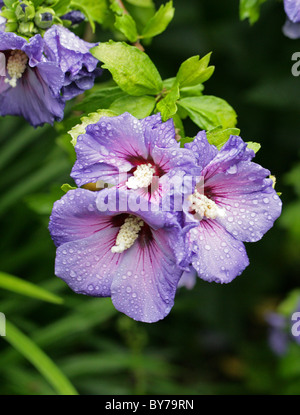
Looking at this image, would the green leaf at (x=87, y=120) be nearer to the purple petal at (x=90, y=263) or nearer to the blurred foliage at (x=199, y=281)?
the purple petal at (x=90, y=263)

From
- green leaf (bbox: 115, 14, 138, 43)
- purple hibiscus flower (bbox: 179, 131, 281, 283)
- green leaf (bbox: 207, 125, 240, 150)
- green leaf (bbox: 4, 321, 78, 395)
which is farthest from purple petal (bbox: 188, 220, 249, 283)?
green leaf (bbox: 4, 321, 78, 395)

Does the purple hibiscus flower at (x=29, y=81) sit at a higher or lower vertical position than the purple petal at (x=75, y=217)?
higher

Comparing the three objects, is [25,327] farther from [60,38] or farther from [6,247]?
[60,38]

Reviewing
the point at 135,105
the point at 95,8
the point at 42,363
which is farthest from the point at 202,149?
the point at 42,363

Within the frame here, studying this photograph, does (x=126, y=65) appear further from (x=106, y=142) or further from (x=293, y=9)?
(x=293, y=9)

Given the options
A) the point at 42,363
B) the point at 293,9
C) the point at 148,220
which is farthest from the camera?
the point at 42,363

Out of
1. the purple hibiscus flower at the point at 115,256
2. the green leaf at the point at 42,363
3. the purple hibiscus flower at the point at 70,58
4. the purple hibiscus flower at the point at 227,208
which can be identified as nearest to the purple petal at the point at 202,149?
the purple hibiscus flower at the point at 227,208

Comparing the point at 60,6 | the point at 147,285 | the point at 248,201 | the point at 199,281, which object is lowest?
the point at 199,281
